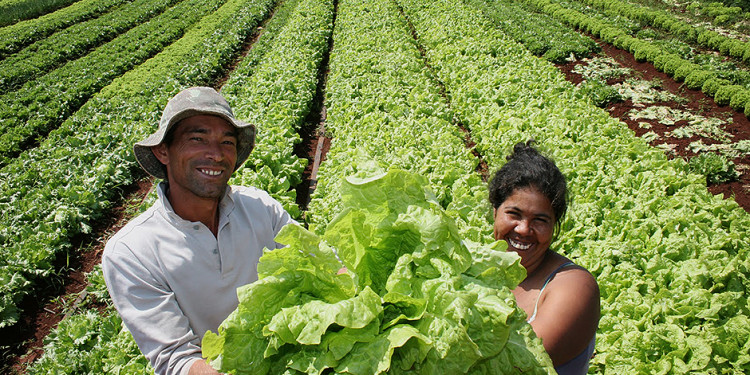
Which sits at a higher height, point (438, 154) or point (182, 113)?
point (182, 113)

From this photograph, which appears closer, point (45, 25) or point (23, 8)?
point (45, 25)

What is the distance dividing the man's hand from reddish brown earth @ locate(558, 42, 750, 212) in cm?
748

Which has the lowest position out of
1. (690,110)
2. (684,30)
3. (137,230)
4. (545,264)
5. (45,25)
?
(684,30)

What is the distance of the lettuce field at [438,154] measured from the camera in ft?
11.9

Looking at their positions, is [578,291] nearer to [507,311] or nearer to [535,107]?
[507,311]

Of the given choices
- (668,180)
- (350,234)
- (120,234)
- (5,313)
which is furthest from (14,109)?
(668,180)

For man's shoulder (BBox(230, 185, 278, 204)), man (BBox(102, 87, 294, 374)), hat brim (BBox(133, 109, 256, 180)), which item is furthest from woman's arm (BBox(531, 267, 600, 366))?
hat brim (BBox(133, 109, 256, 180))

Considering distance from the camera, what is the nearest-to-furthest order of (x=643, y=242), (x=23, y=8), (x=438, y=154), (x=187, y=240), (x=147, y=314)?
1. (x=147, y=314)
2. (x=187, y=240)
3. (x=643, y=242)
4. (x=438, y=154)
5. (x=23, y=8)

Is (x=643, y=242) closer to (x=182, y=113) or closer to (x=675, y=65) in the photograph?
(x=182, y=113)

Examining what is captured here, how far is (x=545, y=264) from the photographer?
2.55m

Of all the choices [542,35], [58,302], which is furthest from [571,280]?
[542,35]

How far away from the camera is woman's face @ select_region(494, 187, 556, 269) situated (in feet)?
8.31

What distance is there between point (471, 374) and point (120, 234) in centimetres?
188

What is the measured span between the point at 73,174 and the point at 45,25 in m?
22.6
